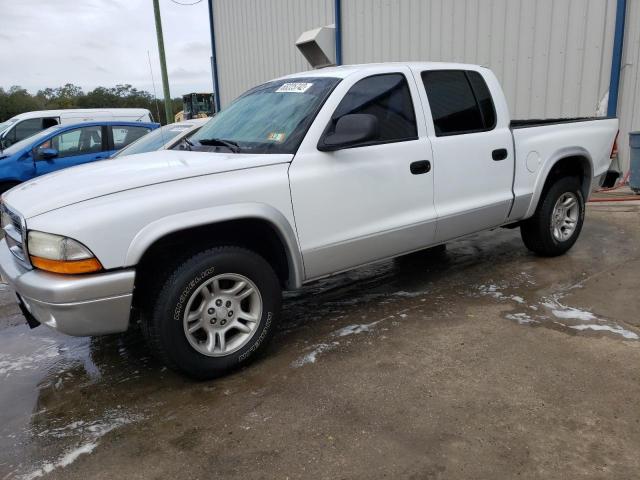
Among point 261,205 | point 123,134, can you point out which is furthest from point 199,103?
point 261,205

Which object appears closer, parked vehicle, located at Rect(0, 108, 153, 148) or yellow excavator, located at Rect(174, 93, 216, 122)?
parked vehicle, located at Rect(0, 108, 153, 148)

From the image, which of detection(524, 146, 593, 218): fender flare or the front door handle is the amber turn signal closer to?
the front door handle

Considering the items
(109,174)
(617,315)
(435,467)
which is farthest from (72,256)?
(617,315)

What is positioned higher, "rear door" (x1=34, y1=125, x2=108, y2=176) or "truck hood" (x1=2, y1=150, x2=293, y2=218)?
"truck hood" (x1=2, y1=150, x2=293, y2=218)

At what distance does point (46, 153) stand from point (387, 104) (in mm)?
6854

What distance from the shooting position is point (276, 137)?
3508 millimetres

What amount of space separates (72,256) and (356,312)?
2208 millimetres

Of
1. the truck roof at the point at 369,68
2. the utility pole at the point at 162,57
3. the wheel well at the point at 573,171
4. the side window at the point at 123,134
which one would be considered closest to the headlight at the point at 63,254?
the truck roof at the point at 369,68

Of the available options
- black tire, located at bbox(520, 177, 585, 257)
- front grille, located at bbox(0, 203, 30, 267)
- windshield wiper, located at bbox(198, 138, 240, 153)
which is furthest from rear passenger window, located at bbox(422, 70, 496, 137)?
front grille, located at bbox(0, 203, 30, 267)

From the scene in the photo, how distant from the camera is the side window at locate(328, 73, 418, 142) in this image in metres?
3.73

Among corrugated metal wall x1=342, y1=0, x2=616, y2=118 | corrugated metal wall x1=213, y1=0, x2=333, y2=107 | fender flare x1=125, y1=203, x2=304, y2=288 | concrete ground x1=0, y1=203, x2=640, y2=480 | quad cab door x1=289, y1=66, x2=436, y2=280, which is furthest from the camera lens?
corrugated metal wall x1=213, y1=0, x2=333, y2=107

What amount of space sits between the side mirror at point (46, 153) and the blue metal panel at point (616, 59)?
8906mm

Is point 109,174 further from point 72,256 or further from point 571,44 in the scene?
point 571,44

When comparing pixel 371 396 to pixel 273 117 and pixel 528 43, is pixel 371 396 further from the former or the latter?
pixel 528 43
